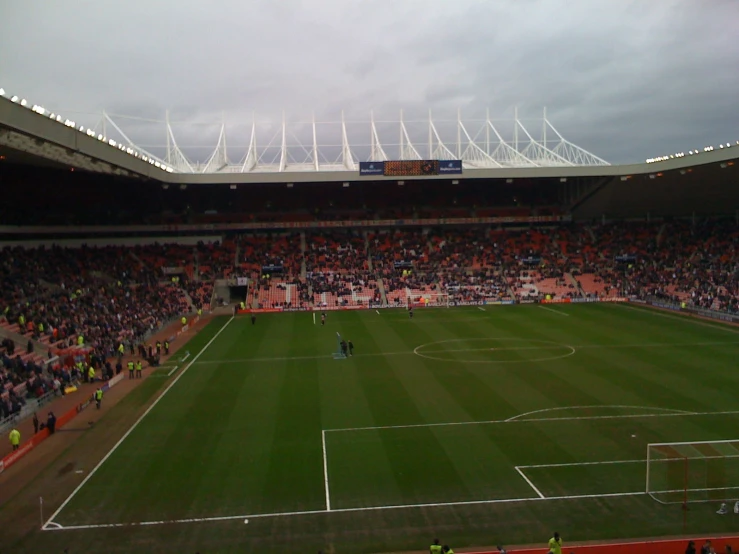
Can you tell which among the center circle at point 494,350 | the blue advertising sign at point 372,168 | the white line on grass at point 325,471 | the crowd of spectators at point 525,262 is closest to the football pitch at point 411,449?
the white line on grass at point 325,471

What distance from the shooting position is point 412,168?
2235 inches

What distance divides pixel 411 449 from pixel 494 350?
49.6 ft

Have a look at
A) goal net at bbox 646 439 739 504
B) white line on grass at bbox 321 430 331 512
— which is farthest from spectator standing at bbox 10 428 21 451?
goal net at bbox 646 439 739 504

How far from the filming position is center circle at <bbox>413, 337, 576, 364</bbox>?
29969 millimetres

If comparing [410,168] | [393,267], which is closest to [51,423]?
[393,267]

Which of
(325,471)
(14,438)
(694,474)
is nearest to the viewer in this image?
(694,474)

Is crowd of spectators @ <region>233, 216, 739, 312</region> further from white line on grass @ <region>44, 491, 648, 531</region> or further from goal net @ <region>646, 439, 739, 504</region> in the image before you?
white line on grass @ <region>44, 491, 648, 531</region>

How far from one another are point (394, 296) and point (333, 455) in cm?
3685

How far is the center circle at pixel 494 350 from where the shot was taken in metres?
30.0

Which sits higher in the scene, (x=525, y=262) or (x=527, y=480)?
(x=525, y=262)

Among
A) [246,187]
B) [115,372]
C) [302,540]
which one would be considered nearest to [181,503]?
[302,540]

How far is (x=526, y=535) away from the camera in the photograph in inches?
515

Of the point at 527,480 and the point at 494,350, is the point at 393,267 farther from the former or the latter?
the point at 527,480

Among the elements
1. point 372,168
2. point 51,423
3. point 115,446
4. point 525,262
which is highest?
point 372,168
